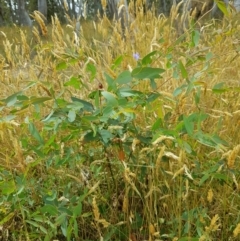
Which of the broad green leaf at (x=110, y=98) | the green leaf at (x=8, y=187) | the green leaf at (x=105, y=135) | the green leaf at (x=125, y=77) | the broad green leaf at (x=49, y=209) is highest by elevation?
the green leaf at (x=125, y=77)

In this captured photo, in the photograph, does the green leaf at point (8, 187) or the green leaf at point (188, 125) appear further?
the green leaf at point (8, 187)

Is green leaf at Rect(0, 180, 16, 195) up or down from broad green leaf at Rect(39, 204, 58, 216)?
up

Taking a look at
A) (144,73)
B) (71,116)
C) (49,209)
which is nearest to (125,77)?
(144,73)

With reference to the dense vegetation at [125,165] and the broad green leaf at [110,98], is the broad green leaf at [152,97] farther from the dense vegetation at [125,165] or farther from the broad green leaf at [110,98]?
the broad green leaf at [110,98]

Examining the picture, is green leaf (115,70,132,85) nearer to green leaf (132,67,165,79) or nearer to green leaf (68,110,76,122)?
green leaf (132,67,165,79)

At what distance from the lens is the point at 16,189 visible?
2.94 feet

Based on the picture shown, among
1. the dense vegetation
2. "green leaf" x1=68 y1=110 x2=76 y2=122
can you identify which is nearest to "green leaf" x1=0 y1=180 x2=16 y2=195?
the dense vegetation

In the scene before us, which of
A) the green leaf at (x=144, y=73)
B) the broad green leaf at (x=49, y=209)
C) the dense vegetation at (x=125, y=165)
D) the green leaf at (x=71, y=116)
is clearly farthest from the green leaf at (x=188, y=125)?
the broad green leaf at (x=49, y=209)

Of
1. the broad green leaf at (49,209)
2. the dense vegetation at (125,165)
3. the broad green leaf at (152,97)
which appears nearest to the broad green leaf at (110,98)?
the dense vegetation at (125,165)

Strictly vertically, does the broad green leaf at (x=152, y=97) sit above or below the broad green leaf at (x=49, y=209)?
above

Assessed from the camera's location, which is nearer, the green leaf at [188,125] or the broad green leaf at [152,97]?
the green leaf at [188,125]

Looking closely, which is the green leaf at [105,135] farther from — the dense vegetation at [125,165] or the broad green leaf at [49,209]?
the broad green leaf at [49,209]

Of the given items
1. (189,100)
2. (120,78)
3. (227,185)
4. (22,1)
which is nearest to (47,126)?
(120,78)

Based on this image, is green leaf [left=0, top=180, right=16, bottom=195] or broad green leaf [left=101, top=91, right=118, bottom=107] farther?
green leaf [left=0, top=180, right=16, bottom=195]
